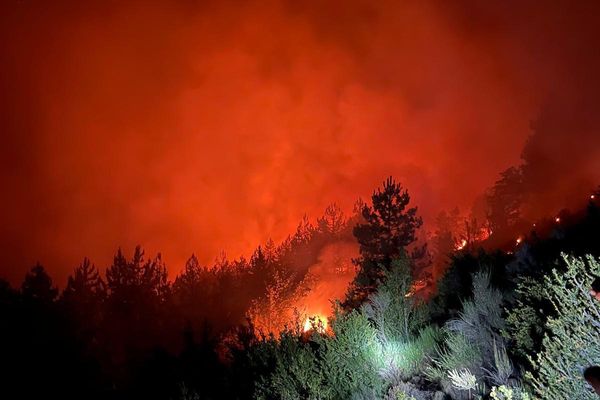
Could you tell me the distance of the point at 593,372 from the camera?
419cm

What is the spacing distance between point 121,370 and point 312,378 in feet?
103

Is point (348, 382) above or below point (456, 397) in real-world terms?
above

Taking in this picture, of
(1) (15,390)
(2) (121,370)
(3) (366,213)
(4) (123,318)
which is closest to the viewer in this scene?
(1) (15,390)

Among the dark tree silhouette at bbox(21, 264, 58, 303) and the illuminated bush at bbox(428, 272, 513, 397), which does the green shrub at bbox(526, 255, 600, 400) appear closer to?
the illuminated bush at bbox(428, 272, 513, 397)

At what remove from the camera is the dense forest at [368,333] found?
19.1 feet

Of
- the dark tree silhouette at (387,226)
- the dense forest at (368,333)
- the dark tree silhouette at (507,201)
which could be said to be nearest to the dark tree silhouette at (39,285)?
the dense forest at (368,333)

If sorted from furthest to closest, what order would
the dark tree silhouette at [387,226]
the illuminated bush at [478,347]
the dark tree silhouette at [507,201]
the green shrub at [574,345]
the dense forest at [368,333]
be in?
1. the dark tree silhouette at [507,201]
2. the dark tree silhouette at [387,226]
3. the illuminated bush at [478,347]
4. the dense forest at [368,333]
5. the green shrub at [574,345]

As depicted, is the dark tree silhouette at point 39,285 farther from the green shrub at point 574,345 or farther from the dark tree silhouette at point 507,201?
the dark tree silhouette at point 507,201

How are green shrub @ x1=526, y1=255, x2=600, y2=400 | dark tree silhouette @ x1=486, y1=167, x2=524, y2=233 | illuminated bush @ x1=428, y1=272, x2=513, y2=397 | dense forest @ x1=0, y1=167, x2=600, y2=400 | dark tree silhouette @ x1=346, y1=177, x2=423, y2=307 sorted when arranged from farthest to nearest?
1. dark tree silhouette @ x1=486, y1=167, x2=524, y2=233
2. dark tree silhouette @ x1=346, y1=177, x2=423, y2=307
3. illuminated bush @ x1=428, y1=272, x2=513, y2=397
4. dense forest @ x1=0, y1=167, x2=600, y2=400
5. green shrub @ x1=526, y1=255, x2=600, y2=400

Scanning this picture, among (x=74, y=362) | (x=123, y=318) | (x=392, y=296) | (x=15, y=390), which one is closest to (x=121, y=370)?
(x=123, y=318)

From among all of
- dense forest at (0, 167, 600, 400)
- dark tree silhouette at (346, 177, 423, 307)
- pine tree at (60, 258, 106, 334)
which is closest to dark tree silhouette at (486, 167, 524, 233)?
dense forest at (0, 167, 600, 400)

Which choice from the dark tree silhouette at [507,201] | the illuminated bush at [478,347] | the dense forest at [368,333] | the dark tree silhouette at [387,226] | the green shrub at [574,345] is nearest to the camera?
the green shrub at [574,345]

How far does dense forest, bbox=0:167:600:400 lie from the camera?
5809 mm

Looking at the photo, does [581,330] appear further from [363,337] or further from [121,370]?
[121,370]
